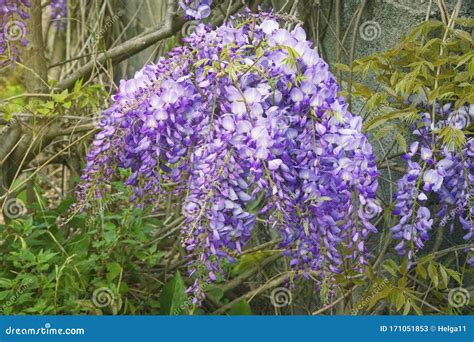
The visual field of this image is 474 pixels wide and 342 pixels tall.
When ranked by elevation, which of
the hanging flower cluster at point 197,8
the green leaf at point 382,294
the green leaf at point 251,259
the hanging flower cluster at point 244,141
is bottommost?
the green leaf at point 251,259

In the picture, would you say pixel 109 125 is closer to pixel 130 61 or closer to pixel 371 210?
pixel 371 210

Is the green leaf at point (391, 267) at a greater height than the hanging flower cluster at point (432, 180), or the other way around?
the hanging flower cluster at point (432, 180)

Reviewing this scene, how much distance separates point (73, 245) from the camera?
7.78ft

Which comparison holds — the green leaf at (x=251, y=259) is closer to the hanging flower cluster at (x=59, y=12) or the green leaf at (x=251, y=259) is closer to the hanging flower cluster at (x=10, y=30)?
the hanging flower cluster at (x=10, y=30)

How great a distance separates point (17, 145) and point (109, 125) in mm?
873

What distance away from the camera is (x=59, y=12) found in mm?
3398

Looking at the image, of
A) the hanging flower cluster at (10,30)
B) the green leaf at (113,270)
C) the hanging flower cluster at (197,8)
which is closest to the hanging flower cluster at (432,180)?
the hanging flower cluster at (197,8)

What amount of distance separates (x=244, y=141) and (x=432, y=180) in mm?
561

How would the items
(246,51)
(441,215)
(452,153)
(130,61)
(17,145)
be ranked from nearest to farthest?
(246,51) → (452,153) → (441,215) → (17,145) → (130,61)

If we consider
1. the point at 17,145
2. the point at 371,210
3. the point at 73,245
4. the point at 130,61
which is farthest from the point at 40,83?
the point at 371,210

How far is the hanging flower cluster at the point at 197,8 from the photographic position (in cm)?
204

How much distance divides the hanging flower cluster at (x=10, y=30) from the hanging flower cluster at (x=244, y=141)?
818 mm

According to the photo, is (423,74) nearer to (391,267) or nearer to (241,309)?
(391,267)

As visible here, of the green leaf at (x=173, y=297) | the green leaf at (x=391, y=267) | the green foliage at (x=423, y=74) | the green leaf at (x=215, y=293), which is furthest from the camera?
the green leaf at (x=215, y=293)
